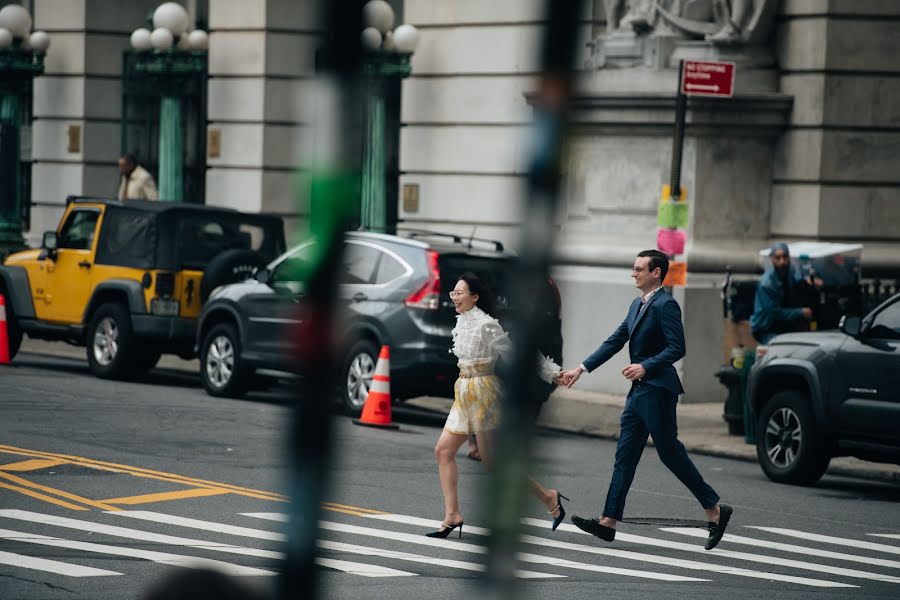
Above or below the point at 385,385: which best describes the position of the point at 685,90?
above

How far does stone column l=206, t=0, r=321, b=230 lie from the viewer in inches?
1006

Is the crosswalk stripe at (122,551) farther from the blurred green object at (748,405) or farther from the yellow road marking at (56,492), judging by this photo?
the blurred green object at (748,405)

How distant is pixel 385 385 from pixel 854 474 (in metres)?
4.29

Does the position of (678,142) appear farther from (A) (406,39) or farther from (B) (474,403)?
(B) (474,403)

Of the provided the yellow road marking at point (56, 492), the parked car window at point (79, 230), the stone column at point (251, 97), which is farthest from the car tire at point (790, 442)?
the stone column at point (251, 97)

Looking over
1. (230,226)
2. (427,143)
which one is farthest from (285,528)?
(427,143)

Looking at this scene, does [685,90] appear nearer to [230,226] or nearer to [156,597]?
[230,226]

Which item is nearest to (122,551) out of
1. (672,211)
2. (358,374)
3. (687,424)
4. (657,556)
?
(657,556)

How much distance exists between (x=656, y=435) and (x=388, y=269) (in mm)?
6611

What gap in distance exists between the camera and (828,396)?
13391mm

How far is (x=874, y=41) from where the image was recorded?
19.7 meters

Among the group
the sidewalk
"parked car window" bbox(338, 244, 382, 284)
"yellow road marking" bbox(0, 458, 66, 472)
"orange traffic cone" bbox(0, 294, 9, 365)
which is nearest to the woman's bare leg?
"yellow road marking" bbox(0, 458, 66, 472)

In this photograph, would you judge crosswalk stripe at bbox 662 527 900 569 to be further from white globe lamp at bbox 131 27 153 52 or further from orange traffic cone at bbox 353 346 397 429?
white globe lamp at bbox 131 27 153 52

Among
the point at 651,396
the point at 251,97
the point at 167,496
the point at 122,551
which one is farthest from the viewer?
the point at 251,97
